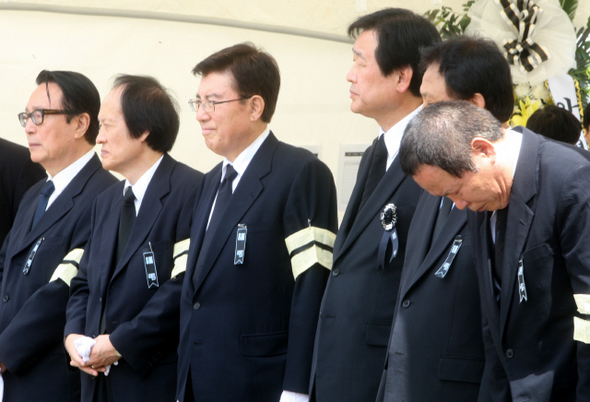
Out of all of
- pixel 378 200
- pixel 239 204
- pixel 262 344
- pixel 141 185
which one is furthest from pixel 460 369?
pixel 141 185

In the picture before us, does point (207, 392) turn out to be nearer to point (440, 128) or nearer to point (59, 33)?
point (440, 128)

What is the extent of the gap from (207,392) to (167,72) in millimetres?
2027

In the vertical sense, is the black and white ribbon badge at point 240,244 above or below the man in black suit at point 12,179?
above

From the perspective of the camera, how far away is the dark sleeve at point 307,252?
8.75ft

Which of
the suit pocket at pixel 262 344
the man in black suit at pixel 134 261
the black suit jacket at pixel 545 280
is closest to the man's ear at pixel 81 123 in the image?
the man in black suit at pixel 134 261

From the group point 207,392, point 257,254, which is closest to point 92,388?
point 207,392

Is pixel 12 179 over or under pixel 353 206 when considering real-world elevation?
under

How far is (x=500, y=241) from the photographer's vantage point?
1972 mm

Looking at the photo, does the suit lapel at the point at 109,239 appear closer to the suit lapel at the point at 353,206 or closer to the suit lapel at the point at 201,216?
the suit lapel at the point at 201,216

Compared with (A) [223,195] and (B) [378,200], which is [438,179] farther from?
(A) [223,195]

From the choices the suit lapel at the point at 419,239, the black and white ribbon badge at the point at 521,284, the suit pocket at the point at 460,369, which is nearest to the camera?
the black and white ribbon badge at the point at 521,284

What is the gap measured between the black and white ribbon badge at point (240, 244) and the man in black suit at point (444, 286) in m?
0.71

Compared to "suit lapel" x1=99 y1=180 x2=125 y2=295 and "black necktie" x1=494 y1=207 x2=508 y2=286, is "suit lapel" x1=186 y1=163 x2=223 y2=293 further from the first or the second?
"black necktie" x1=494 y1=207 x2=508 y2=286

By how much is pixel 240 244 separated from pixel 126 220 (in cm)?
77
